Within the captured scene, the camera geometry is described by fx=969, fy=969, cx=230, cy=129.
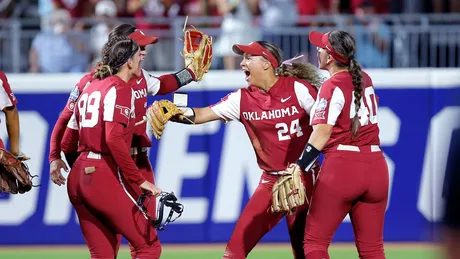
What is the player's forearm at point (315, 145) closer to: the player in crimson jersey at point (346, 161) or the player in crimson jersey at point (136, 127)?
the player in crimson jersey at point (346, 161)

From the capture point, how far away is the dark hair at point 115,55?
292 inches

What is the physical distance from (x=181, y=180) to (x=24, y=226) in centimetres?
177

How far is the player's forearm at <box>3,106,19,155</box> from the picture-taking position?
8164mm

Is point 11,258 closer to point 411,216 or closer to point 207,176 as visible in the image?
point 207,176

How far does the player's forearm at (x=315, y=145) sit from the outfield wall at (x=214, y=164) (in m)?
3.37

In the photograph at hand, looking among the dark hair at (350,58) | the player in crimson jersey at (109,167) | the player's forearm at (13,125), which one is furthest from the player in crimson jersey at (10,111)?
the dark hair at (350,58)

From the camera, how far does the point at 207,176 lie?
10.6m

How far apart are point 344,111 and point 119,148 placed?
169 cm

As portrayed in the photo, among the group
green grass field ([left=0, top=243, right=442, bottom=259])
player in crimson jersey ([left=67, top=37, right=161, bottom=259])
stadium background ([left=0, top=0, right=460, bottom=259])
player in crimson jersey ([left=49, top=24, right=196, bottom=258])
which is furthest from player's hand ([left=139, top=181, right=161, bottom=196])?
stadium background ([left=0, top=0, right=460, bottom=259])

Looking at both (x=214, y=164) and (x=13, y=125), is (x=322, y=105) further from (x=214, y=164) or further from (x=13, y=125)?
(x=214, y=164)

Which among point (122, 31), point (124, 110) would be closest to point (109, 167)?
point (124, 110)

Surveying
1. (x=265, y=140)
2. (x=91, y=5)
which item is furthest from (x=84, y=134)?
(x=91, y=5)

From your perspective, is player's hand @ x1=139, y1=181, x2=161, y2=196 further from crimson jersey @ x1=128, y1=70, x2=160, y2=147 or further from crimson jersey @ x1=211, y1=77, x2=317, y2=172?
crimson jersey @ x1=211, y1=77, x2=317, y2=172

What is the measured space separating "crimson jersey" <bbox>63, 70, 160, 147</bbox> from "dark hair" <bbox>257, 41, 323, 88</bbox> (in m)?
1.01
